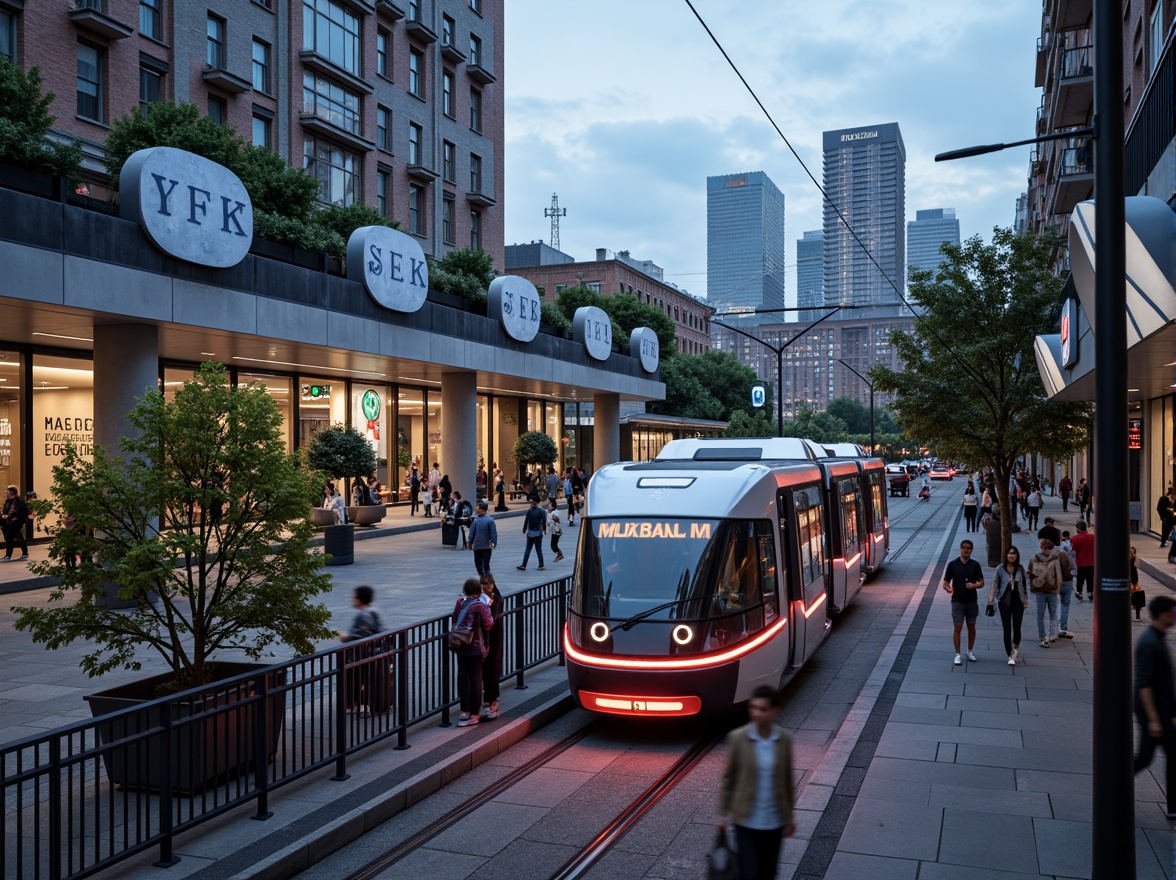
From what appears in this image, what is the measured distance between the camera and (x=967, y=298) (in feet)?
81.1

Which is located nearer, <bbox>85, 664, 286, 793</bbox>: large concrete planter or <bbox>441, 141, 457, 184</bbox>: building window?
<bbox>85, 664, 286, 793</bbox>: large concrete planter

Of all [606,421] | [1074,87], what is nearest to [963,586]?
[1074,87]

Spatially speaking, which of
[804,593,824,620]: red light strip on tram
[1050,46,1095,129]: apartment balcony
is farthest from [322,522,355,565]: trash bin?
[1050,46,1095,129]: apartment balcony

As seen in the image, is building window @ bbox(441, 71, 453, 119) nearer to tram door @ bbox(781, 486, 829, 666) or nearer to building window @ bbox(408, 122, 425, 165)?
building window @ bbox(408, 122, 425, 165)

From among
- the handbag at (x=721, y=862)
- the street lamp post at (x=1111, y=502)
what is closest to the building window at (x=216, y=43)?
the street lamp post at (x=1111, y=502)

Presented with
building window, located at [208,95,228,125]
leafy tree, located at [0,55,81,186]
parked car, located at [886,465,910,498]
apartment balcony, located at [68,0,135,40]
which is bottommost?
parked car, located at [886,465,910,498]

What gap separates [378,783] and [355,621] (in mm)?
2051

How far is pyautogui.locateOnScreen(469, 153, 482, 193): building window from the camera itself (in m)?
48.4

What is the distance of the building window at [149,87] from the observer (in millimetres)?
29719

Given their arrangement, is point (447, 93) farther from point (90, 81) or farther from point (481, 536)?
point (481, 536)

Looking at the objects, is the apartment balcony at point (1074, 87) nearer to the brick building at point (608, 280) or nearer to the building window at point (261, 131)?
the building window at point (261, 131)

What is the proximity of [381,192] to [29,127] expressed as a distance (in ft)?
64.6

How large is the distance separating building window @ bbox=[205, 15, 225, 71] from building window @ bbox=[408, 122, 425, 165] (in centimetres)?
1097

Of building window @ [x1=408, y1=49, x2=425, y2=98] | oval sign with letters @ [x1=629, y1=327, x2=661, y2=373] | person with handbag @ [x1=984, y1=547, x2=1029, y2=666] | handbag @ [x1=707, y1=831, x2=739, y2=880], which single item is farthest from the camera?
oval sign with letters @ [x1=629, y1=327, x2=661, y2=373]
